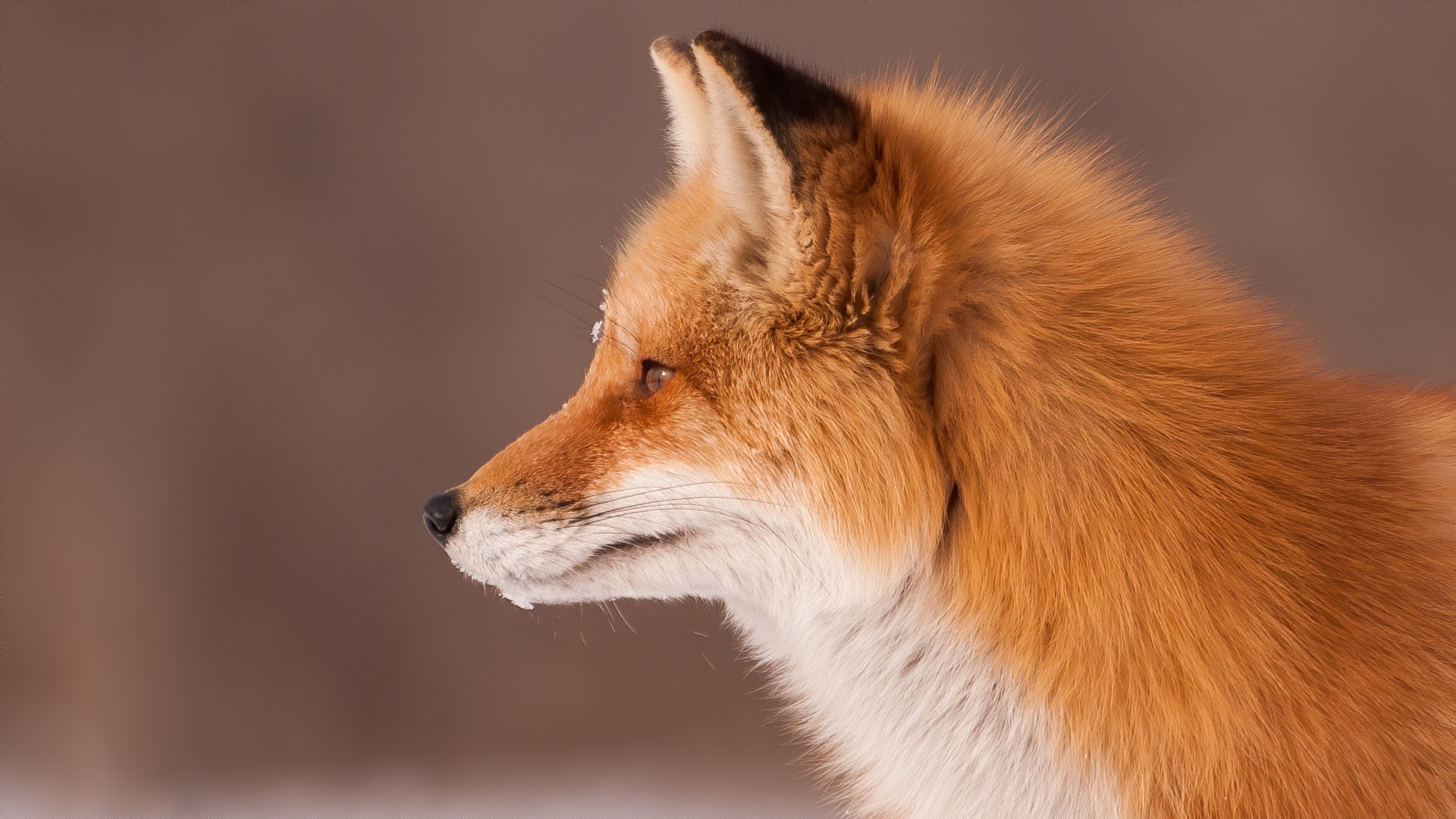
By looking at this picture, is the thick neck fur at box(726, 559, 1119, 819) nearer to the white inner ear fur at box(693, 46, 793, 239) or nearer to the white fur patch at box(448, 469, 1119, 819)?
the white fur patch at box(448, 469, 1119, 819)

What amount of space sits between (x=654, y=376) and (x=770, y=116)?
1.79ft

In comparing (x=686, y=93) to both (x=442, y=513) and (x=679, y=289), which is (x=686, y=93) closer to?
(x=679, y=289)

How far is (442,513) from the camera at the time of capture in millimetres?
1957

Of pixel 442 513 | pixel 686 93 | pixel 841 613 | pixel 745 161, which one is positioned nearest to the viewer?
pixel 745 161

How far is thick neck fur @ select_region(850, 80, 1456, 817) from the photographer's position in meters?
1.55

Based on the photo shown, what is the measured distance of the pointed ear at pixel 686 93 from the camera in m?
2.04

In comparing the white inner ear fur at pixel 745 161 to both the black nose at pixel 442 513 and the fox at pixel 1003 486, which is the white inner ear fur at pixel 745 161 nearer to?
the fox at pixel 1003 486

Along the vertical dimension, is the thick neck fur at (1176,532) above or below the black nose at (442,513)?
above

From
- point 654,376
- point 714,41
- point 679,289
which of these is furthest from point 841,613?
point 714,41

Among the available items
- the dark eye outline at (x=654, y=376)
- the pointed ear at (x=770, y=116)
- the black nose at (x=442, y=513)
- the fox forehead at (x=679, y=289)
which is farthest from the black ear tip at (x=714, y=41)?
the black nose at (x=442, y=513)

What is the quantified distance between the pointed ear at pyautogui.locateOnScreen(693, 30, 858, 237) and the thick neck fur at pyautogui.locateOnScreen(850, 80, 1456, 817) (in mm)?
173

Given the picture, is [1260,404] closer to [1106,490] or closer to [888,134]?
[1106,490]

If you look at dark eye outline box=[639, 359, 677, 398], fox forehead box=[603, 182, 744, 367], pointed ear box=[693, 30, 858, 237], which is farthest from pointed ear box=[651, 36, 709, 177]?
dark eye outline box=[639, 359, 677, 398]

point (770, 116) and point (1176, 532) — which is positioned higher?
point (770, 116)
